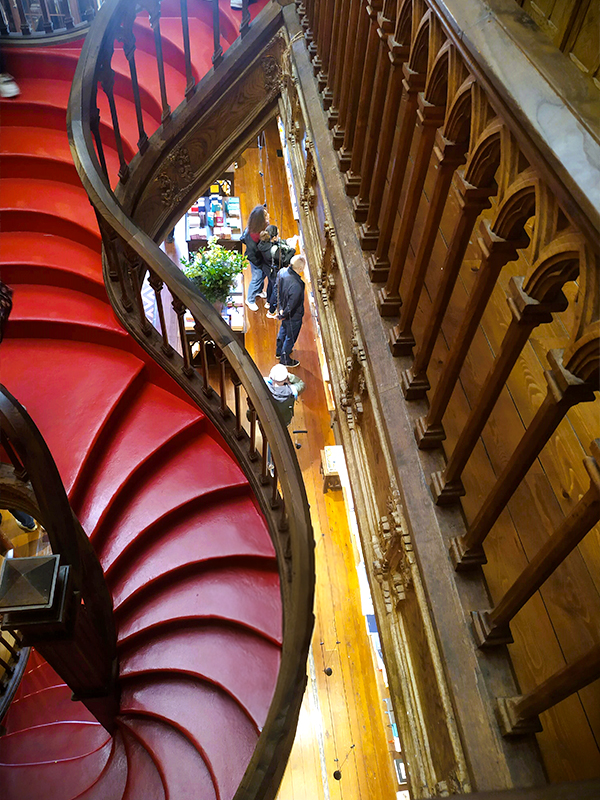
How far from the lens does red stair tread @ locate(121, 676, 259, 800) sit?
2744 millimetres

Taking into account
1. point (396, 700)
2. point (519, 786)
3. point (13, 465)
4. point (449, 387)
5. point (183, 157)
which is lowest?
point (519, 786)

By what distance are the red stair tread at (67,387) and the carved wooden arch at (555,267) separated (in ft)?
8.17

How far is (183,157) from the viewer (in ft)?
13.8

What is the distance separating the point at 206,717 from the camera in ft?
9.57

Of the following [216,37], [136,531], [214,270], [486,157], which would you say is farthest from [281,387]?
[486,157]

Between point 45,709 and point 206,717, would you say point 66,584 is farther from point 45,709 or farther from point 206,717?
point 45,709

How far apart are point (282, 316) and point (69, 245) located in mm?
3175

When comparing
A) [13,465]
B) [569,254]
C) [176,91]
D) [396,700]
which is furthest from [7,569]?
[176,91]

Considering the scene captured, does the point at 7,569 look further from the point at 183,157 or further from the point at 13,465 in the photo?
the point at 183,157

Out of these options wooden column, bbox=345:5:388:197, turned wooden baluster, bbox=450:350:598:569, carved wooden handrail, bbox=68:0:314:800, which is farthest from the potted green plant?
turned wooden baluster, bbox=450:350:598:569

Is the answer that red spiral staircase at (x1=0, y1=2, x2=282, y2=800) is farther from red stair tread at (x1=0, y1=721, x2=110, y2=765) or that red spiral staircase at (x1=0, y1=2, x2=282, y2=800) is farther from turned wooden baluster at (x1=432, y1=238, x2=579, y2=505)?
turned wooden baluster at (x1=432, y1=238, x2=579, y2=505)

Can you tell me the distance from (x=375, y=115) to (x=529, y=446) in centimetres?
185

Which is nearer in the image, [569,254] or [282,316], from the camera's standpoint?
[569,254]

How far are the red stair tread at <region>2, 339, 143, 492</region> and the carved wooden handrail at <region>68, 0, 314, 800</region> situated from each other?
0.29m
